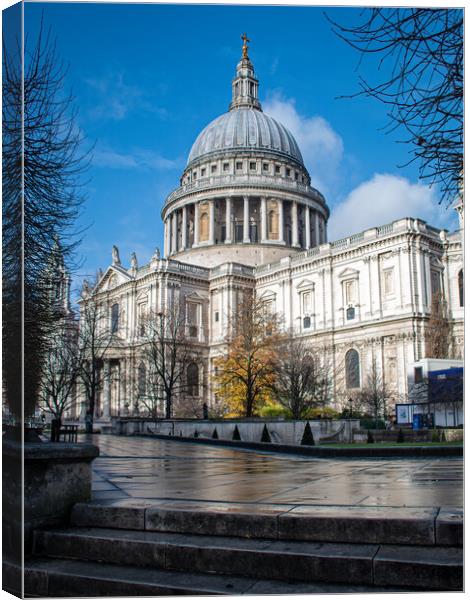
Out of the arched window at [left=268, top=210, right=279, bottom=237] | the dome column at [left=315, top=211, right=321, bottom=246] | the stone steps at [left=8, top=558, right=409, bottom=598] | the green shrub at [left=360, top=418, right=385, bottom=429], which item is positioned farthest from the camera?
the dome column at [left=315, top=211, right=321, bottom=246]

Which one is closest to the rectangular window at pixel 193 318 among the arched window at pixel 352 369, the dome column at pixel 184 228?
the dome column at pixel 184 228

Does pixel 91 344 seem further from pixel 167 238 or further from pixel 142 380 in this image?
pixel 167 238

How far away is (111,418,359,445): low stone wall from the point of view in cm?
3105

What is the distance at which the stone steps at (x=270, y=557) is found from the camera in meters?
4.49

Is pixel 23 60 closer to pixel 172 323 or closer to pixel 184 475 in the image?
pixel 184 475

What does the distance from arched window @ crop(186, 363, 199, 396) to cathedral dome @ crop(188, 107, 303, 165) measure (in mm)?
37251

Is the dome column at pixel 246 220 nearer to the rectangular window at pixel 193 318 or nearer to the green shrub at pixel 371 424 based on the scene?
the rectangular window at pixel 193 318

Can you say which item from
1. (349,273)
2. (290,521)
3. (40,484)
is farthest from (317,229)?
(290,521)

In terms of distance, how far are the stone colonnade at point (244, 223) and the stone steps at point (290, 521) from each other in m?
71.8

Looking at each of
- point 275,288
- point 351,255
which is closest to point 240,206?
point 275,288

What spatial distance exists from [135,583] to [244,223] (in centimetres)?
7536

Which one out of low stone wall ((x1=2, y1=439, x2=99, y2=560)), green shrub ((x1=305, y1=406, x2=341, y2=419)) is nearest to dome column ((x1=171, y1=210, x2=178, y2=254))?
green shrub ((x1=305, y1=406, x2=341, y2=419))

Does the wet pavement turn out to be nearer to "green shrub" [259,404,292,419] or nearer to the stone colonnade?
"green shrub" [259,404,292,419]

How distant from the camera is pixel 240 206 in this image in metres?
82.1
